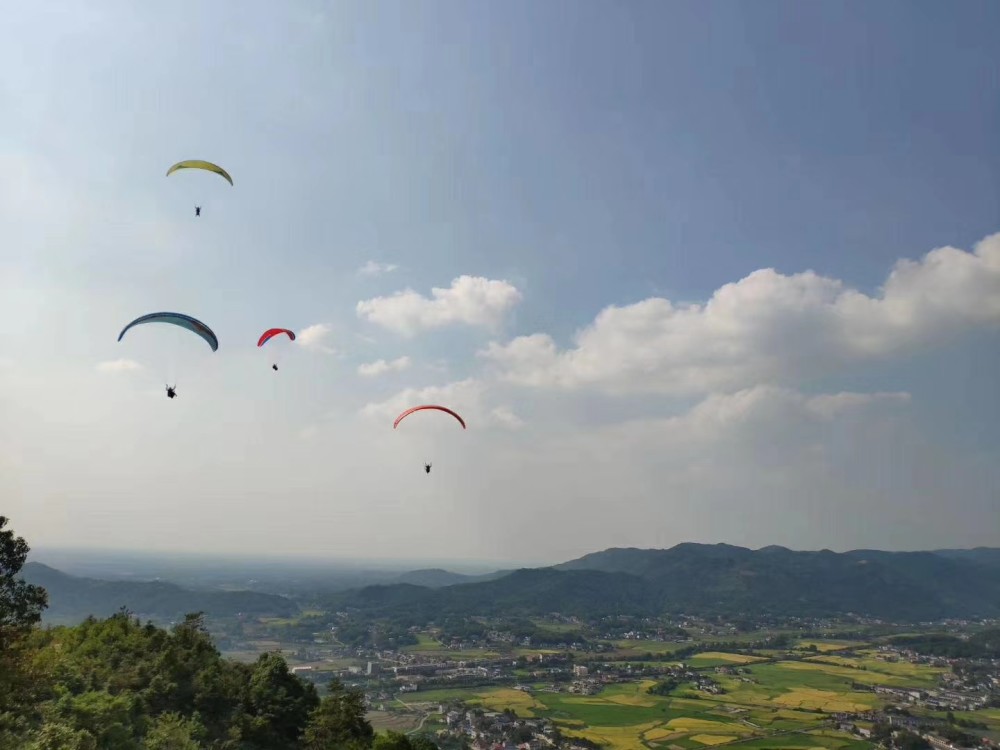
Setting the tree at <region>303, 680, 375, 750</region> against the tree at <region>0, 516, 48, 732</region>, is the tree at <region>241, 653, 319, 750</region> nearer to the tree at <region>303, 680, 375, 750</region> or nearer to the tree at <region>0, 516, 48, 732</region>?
the tree at <region>303, 680, 375, 750</region>

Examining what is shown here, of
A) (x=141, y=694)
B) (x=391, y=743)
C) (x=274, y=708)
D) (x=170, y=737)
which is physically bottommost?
(x=391, y=743)

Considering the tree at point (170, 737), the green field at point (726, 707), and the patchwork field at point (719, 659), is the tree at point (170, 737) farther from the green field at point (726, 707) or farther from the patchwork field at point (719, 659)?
the patchwork field at point (719, 659)

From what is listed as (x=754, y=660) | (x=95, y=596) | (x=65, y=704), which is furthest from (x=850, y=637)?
(x=95, y=596)

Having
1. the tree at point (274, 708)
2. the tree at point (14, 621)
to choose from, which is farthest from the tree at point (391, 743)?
the tree at point (14, 621)

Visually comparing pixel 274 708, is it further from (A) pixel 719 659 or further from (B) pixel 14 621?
(A) pixel 719 659

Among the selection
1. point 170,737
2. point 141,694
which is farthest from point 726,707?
point 170,737

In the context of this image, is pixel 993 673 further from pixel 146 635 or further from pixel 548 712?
pixel 146 635
